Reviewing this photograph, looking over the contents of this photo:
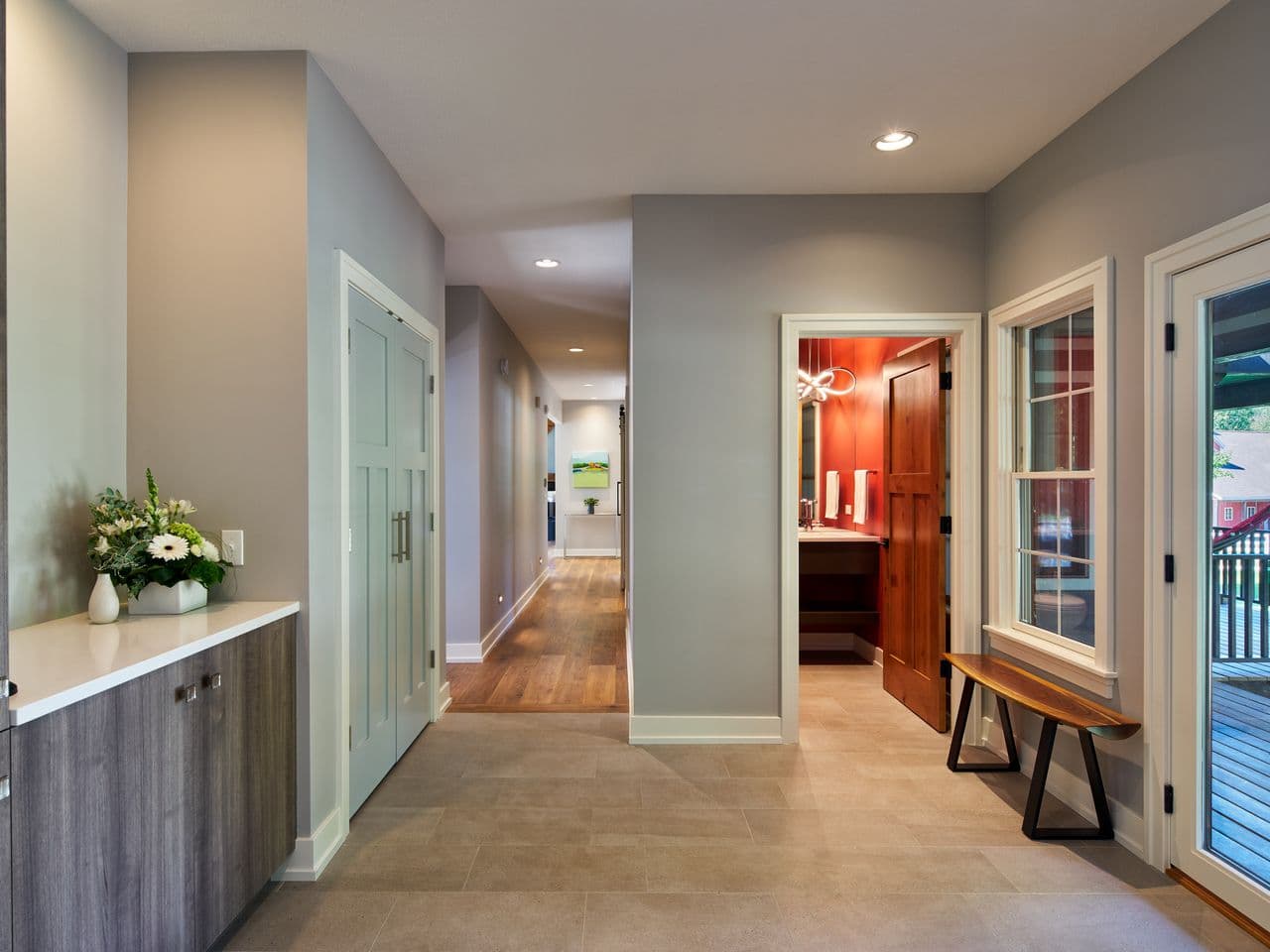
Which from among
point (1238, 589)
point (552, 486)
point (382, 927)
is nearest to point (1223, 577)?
point (1238, 589)

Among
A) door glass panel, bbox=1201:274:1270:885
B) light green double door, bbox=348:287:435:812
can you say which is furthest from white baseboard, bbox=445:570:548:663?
door glass panel, bbox=1201:274:1270:885

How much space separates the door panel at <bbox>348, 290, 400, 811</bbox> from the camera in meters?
2.62

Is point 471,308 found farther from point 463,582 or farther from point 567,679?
point 567,679

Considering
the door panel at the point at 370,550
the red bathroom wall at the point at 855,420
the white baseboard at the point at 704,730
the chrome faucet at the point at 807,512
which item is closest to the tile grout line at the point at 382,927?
the door panel at the point at 370,550

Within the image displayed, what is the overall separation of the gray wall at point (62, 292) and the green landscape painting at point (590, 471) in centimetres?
950

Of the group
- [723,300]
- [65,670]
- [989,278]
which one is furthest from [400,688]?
[989,278]

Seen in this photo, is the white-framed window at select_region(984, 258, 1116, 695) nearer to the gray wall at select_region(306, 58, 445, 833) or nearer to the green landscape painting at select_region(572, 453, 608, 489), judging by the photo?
the gray wall at select_region(306, 58, 445, 833)

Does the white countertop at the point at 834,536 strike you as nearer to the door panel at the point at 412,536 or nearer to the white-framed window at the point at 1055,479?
the white-framed window at the point at 1055,479

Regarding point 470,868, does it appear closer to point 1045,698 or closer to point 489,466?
point 1045,698

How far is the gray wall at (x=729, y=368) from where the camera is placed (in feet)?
11.1

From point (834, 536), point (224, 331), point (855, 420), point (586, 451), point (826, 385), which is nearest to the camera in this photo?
point (224, 331)

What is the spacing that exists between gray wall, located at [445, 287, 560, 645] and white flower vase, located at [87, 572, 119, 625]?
10.2ft

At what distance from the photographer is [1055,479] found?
2.93m

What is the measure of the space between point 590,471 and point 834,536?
23.4 feet
